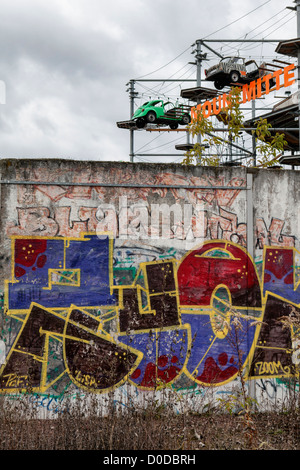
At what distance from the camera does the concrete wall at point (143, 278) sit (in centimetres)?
624

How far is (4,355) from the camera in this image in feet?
20.1

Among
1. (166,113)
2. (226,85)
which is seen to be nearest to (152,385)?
(226,85)

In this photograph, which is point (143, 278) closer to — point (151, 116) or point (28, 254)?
point (28, 254)

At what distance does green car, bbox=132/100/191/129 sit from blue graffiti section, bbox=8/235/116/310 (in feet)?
56.6

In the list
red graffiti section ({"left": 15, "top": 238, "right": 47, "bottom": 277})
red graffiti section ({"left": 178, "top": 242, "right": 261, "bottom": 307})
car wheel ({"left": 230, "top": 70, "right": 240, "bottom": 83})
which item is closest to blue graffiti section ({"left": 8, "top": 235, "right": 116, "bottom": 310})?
red graffiti section ({"left": 15, "top": 238, "right": 47, "bottom": 277})

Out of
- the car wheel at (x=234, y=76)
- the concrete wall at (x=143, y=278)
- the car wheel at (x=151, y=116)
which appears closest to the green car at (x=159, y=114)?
the car wheel at (x=151, y=116)

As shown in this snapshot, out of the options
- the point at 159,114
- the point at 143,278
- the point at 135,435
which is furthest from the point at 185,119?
the point at 135,435

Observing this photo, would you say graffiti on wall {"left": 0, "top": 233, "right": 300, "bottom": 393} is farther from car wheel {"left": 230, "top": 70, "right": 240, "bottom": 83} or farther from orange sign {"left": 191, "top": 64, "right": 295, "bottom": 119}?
car wheel {"left": 230, "top": 70, "right": 240, "bottom": 83}

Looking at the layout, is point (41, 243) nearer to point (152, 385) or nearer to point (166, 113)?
point (152, 385)

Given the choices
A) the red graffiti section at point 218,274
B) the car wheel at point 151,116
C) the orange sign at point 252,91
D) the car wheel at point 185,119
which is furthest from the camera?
the car wheel at point 185,119

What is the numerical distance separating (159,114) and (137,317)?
17974 millimetres

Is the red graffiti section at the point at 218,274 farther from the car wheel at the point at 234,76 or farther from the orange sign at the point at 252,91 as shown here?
the car wheel at the point at 234,76

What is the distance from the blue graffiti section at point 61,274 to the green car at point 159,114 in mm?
17246

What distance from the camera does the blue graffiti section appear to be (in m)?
6.27
